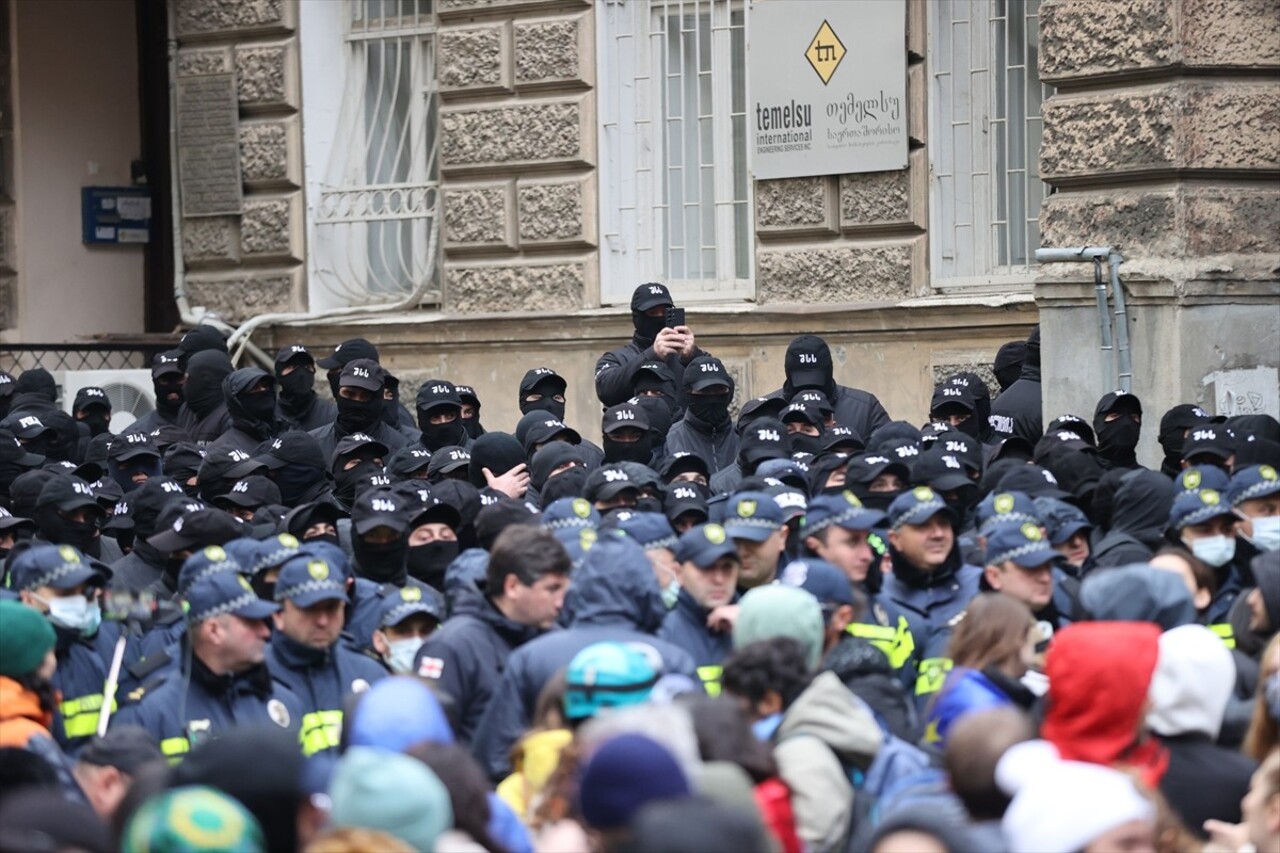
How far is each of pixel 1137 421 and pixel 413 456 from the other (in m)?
3.33

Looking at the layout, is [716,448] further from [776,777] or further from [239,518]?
[776,777]

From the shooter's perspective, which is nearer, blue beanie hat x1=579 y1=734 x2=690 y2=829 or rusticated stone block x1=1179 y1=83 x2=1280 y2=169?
blue beanie hat x1=579 y1=734 x2=690 y2=829

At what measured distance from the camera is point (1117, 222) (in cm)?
1109

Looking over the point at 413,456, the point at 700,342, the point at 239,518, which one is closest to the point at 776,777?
the point at 239,518

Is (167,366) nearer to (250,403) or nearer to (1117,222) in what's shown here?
(250,403)

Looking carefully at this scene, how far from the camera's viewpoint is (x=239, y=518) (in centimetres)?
941

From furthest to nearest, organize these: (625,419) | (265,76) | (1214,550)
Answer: (265,76), (625,419), (1214,550)

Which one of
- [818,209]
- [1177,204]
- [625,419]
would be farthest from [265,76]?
[1177,204]

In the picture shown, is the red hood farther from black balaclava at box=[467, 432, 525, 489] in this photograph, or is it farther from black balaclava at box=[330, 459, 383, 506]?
black balaclava at box=[330, 459, 383, 506]

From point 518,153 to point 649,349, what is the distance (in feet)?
8.77

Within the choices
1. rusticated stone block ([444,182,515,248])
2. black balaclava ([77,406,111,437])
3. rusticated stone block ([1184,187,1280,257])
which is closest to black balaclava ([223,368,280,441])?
black balaclava ([77,406,111,437])

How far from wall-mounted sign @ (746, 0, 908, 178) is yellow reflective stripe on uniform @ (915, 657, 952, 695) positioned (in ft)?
20.9

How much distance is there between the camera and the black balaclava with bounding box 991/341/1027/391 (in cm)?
1191

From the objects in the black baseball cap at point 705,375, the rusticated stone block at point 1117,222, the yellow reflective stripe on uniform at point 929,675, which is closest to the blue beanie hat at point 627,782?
the yellow reflective stripe on uniform at point 929,675
